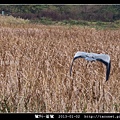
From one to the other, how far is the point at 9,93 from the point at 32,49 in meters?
1.44

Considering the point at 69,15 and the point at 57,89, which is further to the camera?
the point at 69,15

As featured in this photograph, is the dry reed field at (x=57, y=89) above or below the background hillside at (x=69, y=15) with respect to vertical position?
above

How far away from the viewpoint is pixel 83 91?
221cm

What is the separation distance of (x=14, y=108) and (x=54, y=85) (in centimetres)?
36

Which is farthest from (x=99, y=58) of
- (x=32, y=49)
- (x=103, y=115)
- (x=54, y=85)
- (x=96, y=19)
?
(x=96, y=19)

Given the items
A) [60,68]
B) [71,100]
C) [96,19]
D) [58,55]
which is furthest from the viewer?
[96,19]

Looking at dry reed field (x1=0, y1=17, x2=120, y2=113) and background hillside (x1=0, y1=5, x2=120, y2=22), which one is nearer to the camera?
dry reed field (x1=0, y1=17, x2=120, y2=113)

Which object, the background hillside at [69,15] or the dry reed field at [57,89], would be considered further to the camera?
the background hillside at [69,15]

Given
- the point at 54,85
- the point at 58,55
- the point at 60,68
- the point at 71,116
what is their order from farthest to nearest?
the point at 58,55 → the point at 60,68 → the point at 54,85 → the point at 71,116

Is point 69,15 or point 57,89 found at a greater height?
point 57,89

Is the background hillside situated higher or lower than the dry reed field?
lower
